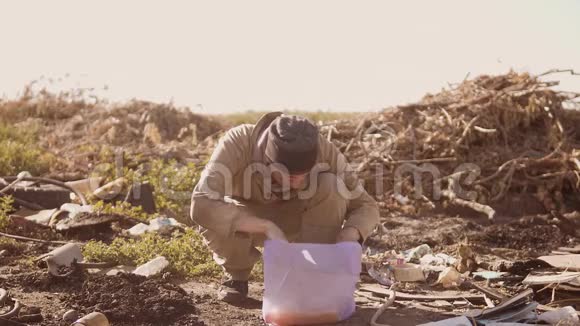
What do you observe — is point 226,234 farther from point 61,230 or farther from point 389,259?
point 61,230

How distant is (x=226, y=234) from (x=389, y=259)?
185 cm

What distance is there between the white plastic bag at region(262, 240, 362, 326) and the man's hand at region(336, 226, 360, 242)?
0.18 m

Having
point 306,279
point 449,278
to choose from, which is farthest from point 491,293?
point 306,279

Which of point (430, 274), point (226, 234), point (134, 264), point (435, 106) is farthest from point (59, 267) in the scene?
point (435, 106)

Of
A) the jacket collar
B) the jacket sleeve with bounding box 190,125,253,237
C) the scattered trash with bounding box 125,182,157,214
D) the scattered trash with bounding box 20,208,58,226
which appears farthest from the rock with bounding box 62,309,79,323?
the scattered trash with bounding box 125,182,157,214

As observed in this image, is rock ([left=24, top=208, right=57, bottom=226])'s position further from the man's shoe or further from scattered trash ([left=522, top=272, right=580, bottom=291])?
scattered trash ([left=522, top=272, right=580, bottom=291])

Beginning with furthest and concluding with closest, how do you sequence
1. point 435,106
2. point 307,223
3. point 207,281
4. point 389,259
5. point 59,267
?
point 435,106 < point 389,259 < point 207,281 < point 59,267 < point 307,223

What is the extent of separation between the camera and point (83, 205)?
21.3ft

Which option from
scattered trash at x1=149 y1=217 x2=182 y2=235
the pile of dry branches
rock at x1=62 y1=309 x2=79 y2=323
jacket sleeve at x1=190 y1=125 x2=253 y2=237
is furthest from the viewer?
the pile of dry branches

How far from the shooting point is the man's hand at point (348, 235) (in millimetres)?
3781

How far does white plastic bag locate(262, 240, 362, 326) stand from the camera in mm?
3447

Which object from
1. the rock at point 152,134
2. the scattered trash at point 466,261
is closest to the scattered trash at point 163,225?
the scattered trash at point 466,261

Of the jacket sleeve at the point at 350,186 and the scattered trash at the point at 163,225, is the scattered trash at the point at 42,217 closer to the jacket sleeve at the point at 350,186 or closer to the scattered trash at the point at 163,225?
the scattered trash at the point at 163,225

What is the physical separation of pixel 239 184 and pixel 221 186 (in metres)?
0.29
